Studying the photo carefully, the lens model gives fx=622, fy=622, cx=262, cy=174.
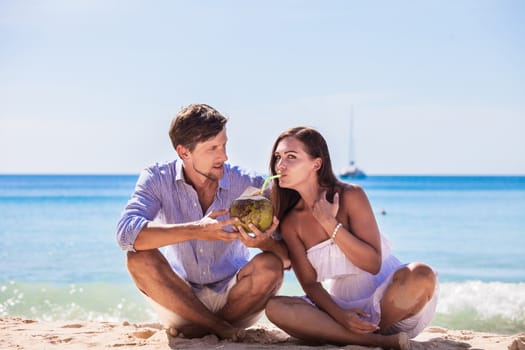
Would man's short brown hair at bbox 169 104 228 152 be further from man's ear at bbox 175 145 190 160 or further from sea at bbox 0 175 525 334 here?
sea at bbox 0 175 525 334

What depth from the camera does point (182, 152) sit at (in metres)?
4.29

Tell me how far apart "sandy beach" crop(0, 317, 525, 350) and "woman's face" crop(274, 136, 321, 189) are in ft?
3.59

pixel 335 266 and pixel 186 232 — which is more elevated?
pixel 186 232

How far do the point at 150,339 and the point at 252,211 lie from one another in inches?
55.2

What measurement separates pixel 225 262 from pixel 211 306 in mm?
318

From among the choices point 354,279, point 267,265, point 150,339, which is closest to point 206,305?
point 150,339

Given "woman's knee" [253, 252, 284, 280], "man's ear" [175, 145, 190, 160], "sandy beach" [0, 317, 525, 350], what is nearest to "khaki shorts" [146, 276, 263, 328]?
"sandy beach" [0, 317, 525, 350]

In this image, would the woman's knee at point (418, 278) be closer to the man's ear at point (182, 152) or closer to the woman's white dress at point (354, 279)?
the woman's white dress at point (354, 279)

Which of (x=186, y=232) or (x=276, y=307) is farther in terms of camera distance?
(x=276, y=307)

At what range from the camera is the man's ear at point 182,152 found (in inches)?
168

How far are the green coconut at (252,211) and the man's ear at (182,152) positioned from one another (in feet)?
2.18

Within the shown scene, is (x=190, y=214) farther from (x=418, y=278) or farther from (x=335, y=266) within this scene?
(x=418, y=278)

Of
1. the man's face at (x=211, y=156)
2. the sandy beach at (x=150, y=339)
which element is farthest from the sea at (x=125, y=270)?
the man's face at (x=211, y=156)

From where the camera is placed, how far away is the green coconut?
12.3 feet
